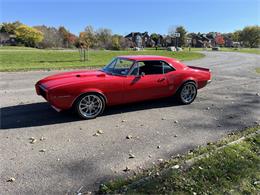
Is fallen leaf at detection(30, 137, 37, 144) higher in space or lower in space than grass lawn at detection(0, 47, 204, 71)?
lower

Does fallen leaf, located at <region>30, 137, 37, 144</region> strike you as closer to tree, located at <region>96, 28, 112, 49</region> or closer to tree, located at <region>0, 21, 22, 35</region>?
tree, located at <region>96, 28, 112, 49</region>

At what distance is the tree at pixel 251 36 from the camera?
11650 cm

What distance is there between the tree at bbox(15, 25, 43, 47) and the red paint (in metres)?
69.7

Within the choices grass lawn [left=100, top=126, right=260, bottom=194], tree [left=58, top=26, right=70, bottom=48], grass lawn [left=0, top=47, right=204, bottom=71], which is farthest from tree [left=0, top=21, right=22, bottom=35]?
grass lawn [left=100, top=126, right=260, bottom=194]

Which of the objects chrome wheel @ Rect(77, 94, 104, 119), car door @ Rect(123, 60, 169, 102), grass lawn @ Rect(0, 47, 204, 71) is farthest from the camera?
grass lawn @ Rect(0, 47, 204, 71)

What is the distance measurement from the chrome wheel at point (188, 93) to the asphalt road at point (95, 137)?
0.64 ft

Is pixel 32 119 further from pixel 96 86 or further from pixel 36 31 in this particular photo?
pixel 36 31

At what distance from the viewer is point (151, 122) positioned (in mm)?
6262

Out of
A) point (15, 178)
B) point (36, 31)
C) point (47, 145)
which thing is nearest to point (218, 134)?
point (47, 145)

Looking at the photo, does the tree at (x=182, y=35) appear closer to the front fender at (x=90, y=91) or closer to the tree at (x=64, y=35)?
the tree at (x=64, y=35)

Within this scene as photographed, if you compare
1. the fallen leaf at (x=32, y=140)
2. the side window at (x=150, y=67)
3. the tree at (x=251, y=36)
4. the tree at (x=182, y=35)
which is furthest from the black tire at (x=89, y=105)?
the tree at (x=251, y=36)

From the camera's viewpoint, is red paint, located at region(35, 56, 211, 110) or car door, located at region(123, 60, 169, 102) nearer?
red paint, located at region(35, 56, 211, 110)

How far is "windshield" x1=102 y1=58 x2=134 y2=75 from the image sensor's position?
697 cm

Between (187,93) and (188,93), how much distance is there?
4 cm
